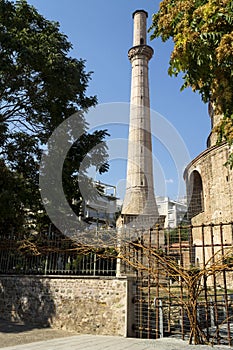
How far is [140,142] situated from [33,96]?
9.53 meters

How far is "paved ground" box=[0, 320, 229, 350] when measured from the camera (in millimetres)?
4836

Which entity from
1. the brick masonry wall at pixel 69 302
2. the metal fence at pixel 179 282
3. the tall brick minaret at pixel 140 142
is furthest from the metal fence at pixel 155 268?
the tall brick minaret at pixel 140 142

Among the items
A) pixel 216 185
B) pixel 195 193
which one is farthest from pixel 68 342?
pixel 195 193

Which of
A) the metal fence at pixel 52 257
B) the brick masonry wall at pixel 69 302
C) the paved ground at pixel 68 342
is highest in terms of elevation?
the metal fence at pixel 52 257

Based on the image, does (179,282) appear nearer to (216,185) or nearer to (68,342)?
(68,342)

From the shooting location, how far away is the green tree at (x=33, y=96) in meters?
9.70

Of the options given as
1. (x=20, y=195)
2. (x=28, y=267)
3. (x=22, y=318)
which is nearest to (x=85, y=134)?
(x=20, y=195)

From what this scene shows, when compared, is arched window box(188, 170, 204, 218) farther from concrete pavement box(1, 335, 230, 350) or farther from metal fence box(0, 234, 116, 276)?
concrete pavement box(1, 335, 230, 350)

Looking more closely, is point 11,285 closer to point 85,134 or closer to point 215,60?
point 85,134

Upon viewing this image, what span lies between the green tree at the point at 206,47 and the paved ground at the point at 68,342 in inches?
133

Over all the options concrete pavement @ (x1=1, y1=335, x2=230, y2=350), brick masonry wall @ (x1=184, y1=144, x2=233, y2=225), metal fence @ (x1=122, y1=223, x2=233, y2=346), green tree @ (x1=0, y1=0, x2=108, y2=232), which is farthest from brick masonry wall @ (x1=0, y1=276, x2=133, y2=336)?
brick masonry wall @ (x1=184, y1=144, x2=233, y2=225)

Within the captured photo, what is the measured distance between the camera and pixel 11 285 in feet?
26.5

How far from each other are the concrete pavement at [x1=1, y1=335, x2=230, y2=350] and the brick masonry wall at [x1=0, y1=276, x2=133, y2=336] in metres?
0.55

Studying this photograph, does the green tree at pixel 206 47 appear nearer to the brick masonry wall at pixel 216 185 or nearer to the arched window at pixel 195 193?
the brick masonry wall at pixel 216 185
